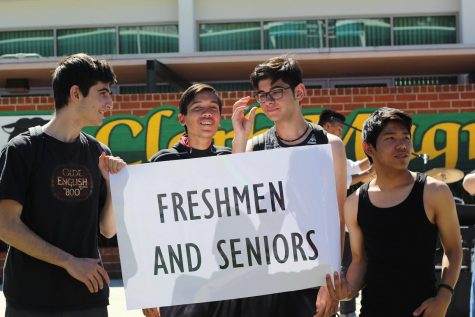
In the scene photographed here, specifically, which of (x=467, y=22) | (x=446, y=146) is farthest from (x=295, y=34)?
(x=446, y=146)

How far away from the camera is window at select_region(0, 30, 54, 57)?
1538 centimetres

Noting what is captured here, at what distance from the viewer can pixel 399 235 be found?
3219 mm

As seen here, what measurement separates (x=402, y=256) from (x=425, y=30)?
12.5 meters

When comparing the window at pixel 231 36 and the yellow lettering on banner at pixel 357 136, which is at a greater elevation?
the window at pixel 231 36

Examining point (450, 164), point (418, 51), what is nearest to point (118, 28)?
point (418, 51)

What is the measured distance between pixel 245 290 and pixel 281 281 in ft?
0.61

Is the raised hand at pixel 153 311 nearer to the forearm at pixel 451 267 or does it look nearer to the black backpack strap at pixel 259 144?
the black backpack strap at pixel 259 144

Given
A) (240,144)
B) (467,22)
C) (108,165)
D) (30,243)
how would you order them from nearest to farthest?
(30,243)
(108,165)
(240,144)
(467,22)

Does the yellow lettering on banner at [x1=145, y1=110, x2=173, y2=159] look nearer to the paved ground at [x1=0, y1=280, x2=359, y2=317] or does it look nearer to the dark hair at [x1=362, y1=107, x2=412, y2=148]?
the paved ground at [x1=0, y1=280, x2=359, y2=317]

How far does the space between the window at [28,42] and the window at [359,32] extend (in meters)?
6.29

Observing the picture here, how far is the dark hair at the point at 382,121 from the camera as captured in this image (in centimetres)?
335

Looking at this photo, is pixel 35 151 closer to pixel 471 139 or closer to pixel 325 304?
pixel 325 304

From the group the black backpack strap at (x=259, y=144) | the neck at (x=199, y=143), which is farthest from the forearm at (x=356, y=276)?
the neck at (x=199, y=143)

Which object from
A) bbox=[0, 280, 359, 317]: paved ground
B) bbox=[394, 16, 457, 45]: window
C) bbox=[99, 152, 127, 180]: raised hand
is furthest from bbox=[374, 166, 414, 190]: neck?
bbox=[394, 16, 457, 45]: window
